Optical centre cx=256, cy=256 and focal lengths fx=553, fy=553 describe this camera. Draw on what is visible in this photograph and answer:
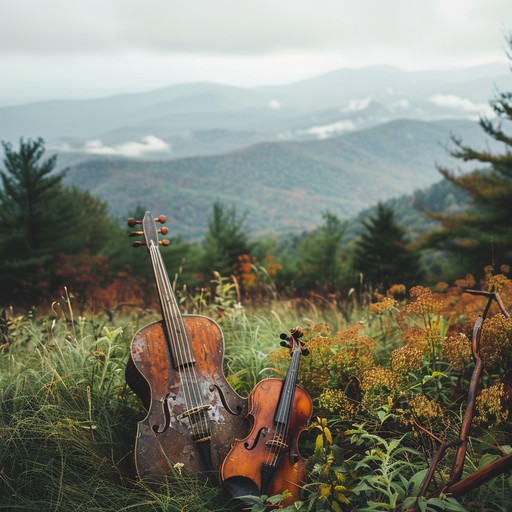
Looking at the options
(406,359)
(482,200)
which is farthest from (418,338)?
(482,200)

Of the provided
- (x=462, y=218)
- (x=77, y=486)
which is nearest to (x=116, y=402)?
(x=77, y=486)

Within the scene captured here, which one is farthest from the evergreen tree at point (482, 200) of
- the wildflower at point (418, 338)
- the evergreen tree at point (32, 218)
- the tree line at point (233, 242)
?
the wildflower at point (418, 338)

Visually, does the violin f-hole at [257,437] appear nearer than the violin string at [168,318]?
Yes

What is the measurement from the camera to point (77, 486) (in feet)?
8.52

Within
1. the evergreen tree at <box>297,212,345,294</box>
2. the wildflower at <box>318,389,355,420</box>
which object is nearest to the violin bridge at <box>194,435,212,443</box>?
the wildflower at <box>318,389,355,420</box>

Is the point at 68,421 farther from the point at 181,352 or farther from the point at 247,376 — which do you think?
the point at 247,376

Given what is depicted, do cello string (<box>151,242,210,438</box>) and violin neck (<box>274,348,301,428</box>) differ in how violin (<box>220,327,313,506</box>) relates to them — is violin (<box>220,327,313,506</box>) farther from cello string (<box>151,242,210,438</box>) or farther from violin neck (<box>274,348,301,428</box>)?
cello string (<box>151,242,210,438</box>)

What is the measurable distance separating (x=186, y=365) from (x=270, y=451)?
2.01 ft

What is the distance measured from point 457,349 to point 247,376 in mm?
1382

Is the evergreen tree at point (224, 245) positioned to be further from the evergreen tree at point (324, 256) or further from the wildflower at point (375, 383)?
the wildflower at point (375, 383)

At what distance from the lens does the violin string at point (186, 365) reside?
2.64 m

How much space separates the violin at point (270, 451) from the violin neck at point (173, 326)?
1.33 feet

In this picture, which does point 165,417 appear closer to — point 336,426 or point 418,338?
point 336,426

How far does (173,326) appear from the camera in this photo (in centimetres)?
287
